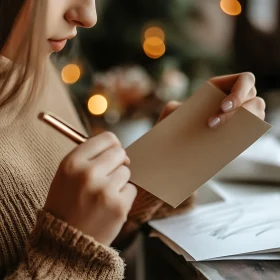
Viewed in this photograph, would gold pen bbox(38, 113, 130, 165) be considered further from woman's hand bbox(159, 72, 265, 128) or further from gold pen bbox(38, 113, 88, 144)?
woman's hand bbox(159, 72, 265, 128)

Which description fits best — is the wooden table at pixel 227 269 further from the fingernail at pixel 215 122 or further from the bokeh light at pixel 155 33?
the bokeh light at pixel 155 33

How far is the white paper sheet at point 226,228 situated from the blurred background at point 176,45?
87 cm

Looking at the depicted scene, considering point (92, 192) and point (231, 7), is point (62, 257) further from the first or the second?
point (231, 7)

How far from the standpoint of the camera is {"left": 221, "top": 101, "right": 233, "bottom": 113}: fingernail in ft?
2.14

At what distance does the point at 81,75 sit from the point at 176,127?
106 centimetres

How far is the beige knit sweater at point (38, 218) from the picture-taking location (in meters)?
0.56

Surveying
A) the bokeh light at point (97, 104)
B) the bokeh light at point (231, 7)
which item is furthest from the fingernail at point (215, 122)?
the bokeh light at point (231, 7)

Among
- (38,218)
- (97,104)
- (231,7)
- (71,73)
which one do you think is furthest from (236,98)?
(231,7)

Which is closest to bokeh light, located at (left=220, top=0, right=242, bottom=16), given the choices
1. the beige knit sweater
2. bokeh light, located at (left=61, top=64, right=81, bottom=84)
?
bokeh light, located at (left=61, top=64, right=81, bottom=84)

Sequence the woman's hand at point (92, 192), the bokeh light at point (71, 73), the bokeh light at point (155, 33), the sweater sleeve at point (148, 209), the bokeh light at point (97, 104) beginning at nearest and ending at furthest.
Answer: the woman's hand at point (92, 192) < the sweater sleeve at point (148, 209) < the bokeh light at point (97, 104) < the bokeh light at point (71, 73) < the bokeh light at point (155, 33)

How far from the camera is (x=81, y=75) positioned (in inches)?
66.4

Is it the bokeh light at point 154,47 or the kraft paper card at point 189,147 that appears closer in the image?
the kraft paper card at point 189,147

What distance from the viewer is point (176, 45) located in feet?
5.94

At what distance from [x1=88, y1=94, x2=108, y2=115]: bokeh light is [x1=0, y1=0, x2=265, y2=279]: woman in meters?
0.83
